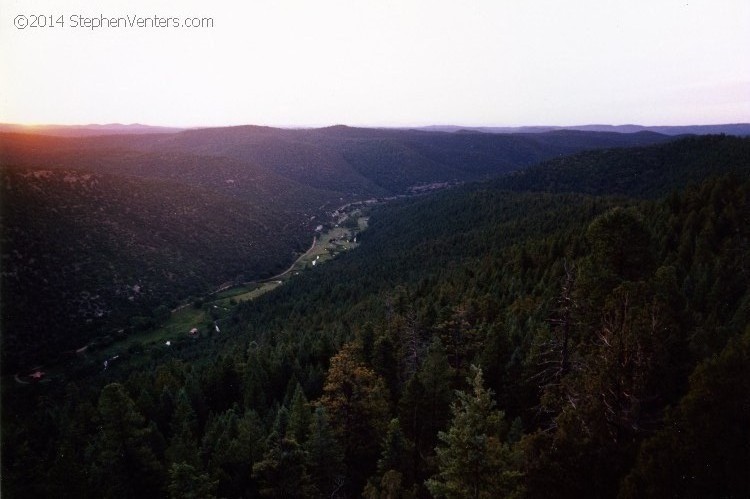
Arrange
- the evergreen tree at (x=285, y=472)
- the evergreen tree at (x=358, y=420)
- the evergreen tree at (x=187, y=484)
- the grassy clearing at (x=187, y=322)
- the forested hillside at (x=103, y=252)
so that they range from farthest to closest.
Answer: the grassy clearing at (x=187, y=322) < the forested hillside at (x=103, y=252) < the evergreen tree at (x=358, y=420) < the evergreen tree at (x=285, y=472) < the evergreen tree at (x=187, y=484)

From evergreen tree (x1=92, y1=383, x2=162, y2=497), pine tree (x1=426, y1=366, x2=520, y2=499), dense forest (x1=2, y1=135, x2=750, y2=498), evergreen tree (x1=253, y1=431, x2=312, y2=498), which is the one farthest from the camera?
evergreen tree (x1=92, y1=383, x2=162, y2=497)

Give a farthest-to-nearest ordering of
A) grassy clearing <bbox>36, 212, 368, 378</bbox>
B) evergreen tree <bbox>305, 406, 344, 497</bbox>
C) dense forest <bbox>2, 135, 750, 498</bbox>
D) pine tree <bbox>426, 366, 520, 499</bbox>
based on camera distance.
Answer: grassy clearing <bbox>36, 212, 368, 378</bbox> < evergreen tree <bbox>305, 406, 344, 497</bbox> < pine tree <bbox>426, 366, 520, 499</bbox> < dense forest <bbox>2, 135, 750, 498</bbox>

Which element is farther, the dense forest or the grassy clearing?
the grassy clearing

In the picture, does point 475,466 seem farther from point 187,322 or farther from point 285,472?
point 187,322

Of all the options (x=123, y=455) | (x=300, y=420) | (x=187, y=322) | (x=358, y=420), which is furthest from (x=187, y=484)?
(x=187, y=322)

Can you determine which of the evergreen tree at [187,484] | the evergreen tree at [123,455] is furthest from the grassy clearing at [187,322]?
the evergreen tree at [187,484]

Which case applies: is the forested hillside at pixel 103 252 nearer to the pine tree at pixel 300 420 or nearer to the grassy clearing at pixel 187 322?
the grassy clearing at pixel 187 322

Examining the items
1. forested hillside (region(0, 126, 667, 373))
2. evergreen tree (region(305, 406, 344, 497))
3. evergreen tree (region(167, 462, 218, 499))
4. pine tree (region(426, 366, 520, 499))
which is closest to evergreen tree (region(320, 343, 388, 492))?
evergreen tree (region(305, 406, 344, 497))

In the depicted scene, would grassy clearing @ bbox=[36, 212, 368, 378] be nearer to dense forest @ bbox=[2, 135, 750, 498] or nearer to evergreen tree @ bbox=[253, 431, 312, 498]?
dense forest @ bbox=[2, 135, 750, 498]
